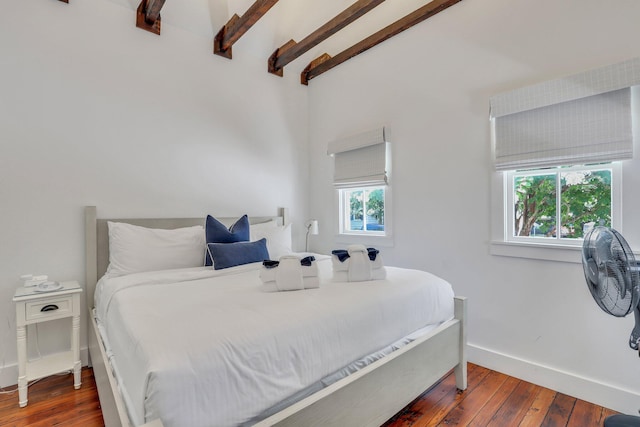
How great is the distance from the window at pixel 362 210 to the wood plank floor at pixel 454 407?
5.14 feet

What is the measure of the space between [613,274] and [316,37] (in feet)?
9.32

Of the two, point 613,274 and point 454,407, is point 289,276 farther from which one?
point 613,274

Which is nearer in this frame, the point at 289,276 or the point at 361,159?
the point at 289,276

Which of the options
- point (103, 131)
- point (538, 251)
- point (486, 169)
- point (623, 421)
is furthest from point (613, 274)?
point (103, 131)

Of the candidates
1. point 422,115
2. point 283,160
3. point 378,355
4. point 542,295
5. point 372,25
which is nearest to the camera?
point 378,355

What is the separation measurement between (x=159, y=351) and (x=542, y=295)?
231 centimetres

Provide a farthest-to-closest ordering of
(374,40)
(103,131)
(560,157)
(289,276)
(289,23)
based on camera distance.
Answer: (289,23) < (374,40) < (103,131) < (560,157) < (289,276)

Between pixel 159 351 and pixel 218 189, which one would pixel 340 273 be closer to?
pixel 159 351

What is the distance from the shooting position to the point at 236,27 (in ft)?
Result: 9.10

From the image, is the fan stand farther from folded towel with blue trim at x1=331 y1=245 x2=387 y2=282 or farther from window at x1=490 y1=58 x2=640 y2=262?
folded towel with blue trim at x1=331 y1=245 x2=387 y2=282

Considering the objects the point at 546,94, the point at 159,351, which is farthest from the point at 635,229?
the point at 159,351

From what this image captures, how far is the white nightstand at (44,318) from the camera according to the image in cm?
191

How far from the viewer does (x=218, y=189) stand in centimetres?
314

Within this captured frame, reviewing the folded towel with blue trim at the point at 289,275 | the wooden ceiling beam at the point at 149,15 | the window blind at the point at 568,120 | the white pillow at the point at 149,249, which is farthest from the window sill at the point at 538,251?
the wooden ceiling beam at the point at 149,15
